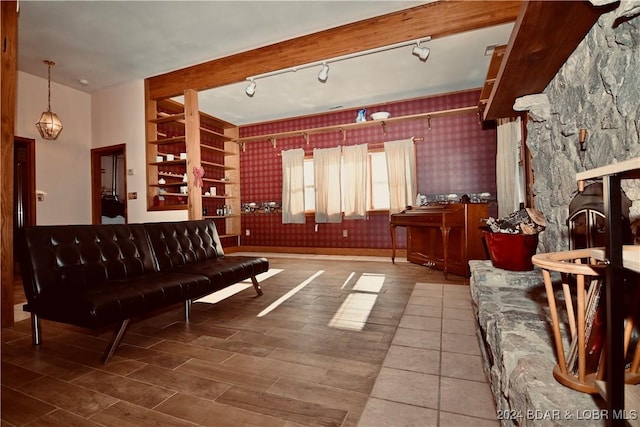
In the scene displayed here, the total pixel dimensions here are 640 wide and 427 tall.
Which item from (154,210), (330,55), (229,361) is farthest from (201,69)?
(229,361)

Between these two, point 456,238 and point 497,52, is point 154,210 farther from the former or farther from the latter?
point 497,52

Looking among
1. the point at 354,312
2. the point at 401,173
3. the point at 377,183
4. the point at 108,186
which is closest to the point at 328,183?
the point at 377,183

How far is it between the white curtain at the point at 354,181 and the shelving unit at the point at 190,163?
2.48 m

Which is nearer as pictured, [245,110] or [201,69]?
[201,69]

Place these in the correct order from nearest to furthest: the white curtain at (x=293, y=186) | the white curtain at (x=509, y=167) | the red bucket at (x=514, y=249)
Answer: the red bucket at (x=514, y=249) → the white curtain at (x=509, y=167) → the white curtain at (x=293, y=186)

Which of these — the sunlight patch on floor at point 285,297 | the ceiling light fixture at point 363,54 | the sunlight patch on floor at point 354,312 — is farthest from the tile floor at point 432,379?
the ceiling light fixture at point 363,54

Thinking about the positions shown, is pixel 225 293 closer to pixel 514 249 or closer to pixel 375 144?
pixel 514 249

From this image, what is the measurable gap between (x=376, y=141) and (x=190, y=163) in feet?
11.2

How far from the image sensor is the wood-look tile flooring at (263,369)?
1.43 m

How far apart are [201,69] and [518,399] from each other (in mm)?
5163

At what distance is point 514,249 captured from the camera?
223cm

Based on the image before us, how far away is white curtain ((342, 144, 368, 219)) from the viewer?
19.6 ft

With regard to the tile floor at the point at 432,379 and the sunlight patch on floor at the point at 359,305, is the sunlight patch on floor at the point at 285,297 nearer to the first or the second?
the sunlight patch on floor at the point at 359,305

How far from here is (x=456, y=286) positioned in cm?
359
